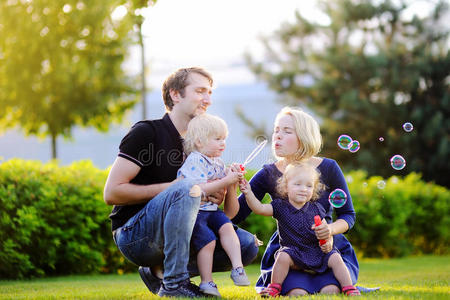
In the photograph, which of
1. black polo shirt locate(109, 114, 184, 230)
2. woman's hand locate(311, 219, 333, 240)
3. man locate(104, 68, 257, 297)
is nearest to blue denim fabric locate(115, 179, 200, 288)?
man locate(104, 68, 257, 297)

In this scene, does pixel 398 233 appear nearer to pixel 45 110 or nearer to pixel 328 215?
pixel 328 215

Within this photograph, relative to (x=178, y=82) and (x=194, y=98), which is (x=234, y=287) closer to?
(x=194, y=98)

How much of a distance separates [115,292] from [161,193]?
1277 millimetres

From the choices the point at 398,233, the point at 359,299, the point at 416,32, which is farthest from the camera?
the point at 416,32

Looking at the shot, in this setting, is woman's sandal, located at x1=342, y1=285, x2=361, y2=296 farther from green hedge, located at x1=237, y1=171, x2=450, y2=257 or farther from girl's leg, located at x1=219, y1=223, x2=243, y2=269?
green hedge, located at x1=237, y1=171, x2=450, y2=257

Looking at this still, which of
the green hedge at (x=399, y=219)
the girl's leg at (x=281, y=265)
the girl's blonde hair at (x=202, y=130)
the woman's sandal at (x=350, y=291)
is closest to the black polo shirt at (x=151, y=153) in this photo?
the girl's blonde hair at (x=202, y=130)

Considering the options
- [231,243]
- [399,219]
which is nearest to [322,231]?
[231,243]

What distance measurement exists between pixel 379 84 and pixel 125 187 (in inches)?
658

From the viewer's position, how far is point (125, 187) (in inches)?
161

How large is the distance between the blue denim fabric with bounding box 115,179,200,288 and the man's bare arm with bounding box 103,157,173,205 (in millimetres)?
96

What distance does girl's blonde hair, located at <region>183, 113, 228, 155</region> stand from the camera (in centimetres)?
425

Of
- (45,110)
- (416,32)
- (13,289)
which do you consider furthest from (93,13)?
(13,289)

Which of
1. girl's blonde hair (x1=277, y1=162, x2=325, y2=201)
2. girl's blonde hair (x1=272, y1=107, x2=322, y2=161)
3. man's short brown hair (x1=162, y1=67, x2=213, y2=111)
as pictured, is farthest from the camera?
man's short brown hair (x1=162, y1=67, x2=213, y2=111)

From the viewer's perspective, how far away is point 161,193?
4.04 m
